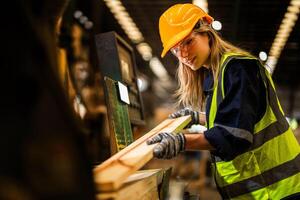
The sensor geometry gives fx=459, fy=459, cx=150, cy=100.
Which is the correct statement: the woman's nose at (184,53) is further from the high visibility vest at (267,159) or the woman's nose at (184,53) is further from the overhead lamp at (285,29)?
the overhead lamp at (285,29)

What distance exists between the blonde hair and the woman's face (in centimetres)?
3

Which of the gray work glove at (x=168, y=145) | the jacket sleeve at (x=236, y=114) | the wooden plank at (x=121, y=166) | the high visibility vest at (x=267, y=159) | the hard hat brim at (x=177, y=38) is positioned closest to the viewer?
the wooden plank at (x=121, y=166)

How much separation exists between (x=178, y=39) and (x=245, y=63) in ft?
1.34

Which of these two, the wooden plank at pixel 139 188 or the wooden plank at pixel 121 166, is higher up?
the wooden plank at pixel 121 166

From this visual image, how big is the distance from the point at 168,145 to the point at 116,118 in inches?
32.9

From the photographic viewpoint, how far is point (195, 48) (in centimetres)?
263

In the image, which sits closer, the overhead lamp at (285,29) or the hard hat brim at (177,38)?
the hard hat brim at (177,38)

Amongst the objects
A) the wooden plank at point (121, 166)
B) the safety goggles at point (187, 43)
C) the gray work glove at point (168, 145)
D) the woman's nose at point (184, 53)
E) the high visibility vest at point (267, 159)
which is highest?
the safety goggles at point (187, 43)

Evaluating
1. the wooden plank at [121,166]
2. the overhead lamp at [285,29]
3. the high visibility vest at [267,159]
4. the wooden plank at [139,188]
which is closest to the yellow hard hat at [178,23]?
the high visibility vest at [267,159]

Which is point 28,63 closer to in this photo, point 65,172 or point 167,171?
point 65,172

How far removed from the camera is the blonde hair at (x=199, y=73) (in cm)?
265

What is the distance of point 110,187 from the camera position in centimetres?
155

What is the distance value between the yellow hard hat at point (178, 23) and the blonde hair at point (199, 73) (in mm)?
51

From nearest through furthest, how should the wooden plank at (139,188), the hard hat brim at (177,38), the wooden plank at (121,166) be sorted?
the wooden plank at (121,166) → the wooden plank at (139,188) → the hard hat brim at (177,38)
